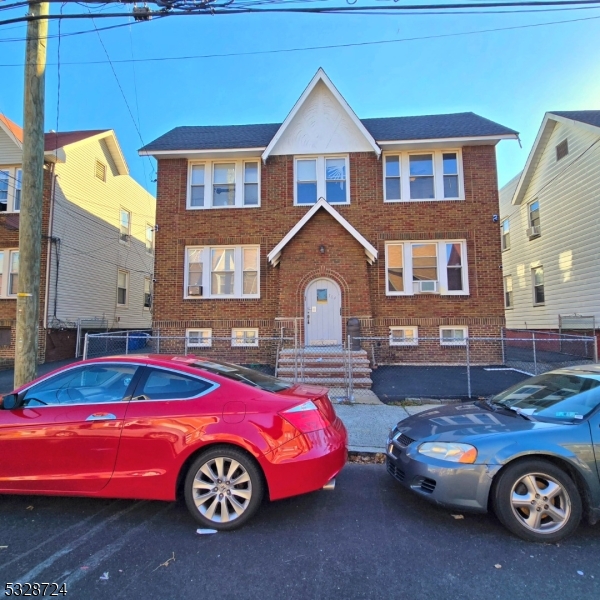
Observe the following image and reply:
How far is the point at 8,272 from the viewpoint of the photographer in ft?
46.1

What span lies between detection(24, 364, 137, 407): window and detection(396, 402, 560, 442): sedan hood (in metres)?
2.87

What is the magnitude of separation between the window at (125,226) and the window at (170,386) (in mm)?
17171

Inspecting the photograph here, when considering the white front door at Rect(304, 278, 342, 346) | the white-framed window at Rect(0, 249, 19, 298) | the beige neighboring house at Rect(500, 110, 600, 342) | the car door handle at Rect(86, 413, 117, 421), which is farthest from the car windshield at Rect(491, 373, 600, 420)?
the white-framed window at Rect(0, 249, 19, 298)

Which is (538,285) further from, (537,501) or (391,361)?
(537,501)

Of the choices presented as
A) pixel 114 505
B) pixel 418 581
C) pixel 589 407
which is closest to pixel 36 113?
pixel 114 505

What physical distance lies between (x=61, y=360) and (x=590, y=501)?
51.5 ft

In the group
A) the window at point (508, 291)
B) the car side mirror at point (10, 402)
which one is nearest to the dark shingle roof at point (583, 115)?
the window at point (508, 291)

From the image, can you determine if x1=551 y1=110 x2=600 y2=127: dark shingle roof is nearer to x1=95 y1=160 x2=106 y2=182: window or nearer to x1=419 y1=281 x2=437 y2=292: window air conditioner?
x1=419 y1=281 x2=437 y2=292: window air conditioner

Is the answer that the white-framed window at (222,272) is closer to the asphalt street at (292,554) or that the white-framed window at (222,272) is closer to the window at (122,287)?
the window at (122,287)

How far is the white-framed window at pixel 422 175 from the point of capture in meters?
12.7

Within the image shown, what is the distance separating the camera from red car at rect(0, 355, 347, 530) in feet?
10.8

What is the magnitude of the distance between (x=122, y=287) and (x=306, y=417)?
1806 centimetres

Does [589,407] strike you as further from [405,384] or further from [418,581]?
[405,384]

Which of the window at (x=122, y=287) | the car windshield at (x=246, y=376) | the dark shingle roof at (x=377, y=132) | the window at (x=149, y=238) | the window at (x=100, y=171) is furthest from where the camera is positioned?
the window at (x=149, y=238)
